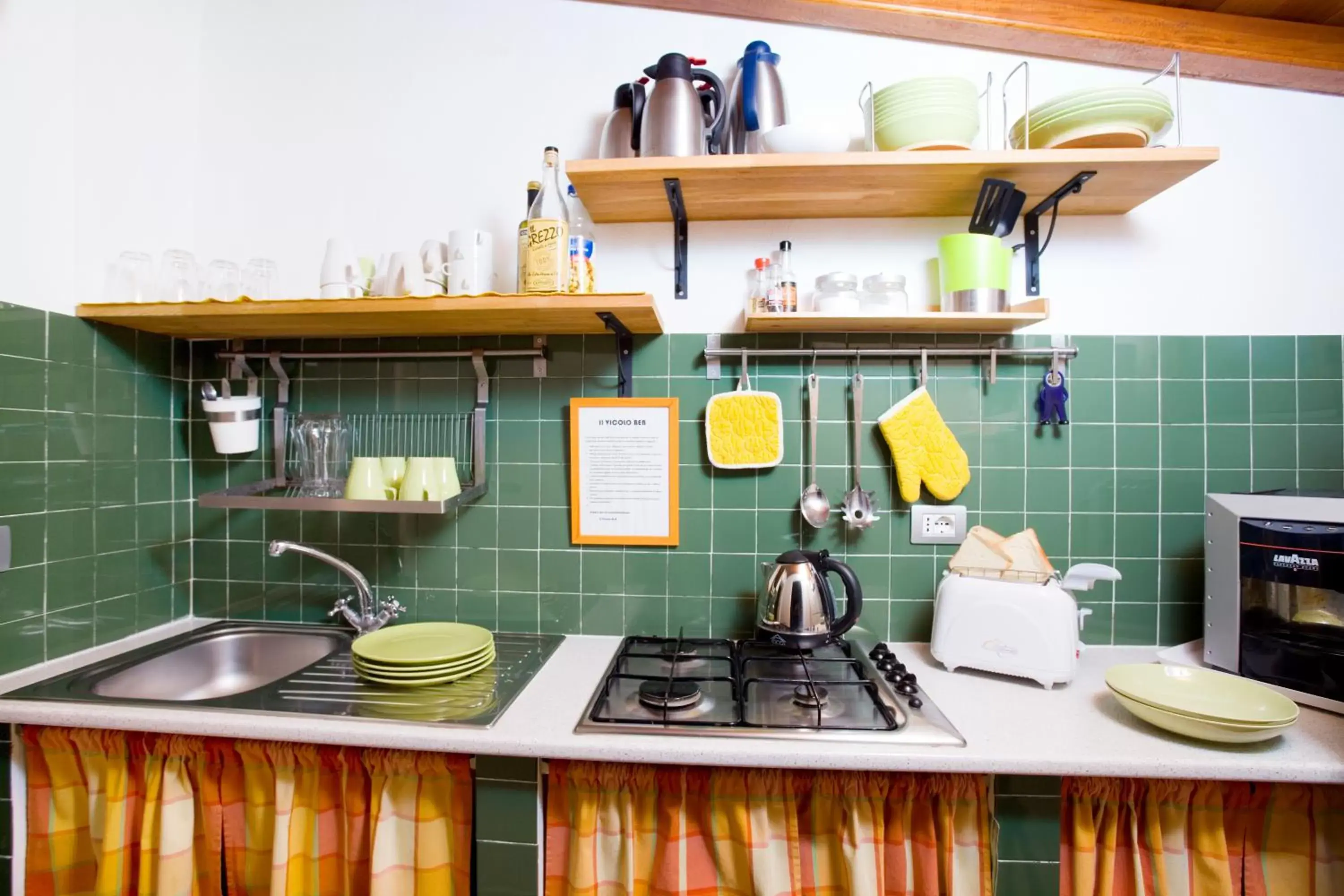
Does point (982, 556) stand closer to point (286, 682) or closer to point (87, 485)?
point (286, 682)

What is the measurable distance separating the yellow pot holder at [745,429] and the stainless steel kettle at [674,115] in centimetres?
50

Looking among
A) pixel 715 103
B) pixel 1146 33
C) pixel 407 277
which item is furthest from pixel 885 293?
pixel 407 277

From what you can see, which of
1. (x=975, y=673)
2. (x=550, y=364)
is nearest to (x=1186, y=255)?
(x=975, y=673)

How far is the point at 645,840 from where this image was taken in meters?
1.10

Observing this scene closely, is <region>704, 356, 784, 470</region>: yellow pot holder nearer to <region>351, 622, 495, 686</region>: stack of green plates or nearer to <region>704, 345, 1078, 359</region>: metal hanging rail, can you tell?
<region>704, 345, 1078, 359</region>: metal hanging rail

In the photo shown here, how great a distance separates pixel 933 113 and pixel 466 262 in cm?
104

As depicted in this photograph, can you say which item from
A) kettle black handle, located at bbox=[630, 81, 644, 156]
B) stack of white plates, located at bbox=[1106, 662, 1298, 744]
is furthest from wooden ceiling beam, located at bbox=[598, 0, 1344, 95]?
stack of white plates, located at bbox=[1106, 662, 1298, 744]

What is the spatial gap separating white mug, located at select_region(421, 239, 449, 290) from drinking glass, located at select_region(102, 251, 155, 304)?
0.64m

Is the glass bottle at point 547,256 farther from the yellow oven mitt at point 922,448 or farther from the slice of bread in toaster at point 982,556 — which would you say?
the slice of bread in toaster at point 982,556

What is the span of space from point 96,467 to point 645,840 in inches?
57.1

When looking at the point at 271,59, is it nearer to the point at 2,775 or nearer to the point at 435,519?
the point at 435,519

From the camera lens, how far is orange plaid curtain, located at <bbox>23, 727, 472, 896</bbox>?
1.11 meters

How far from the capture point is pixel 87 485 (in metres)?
1.41

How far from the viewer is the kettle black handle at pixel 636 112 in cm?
142
